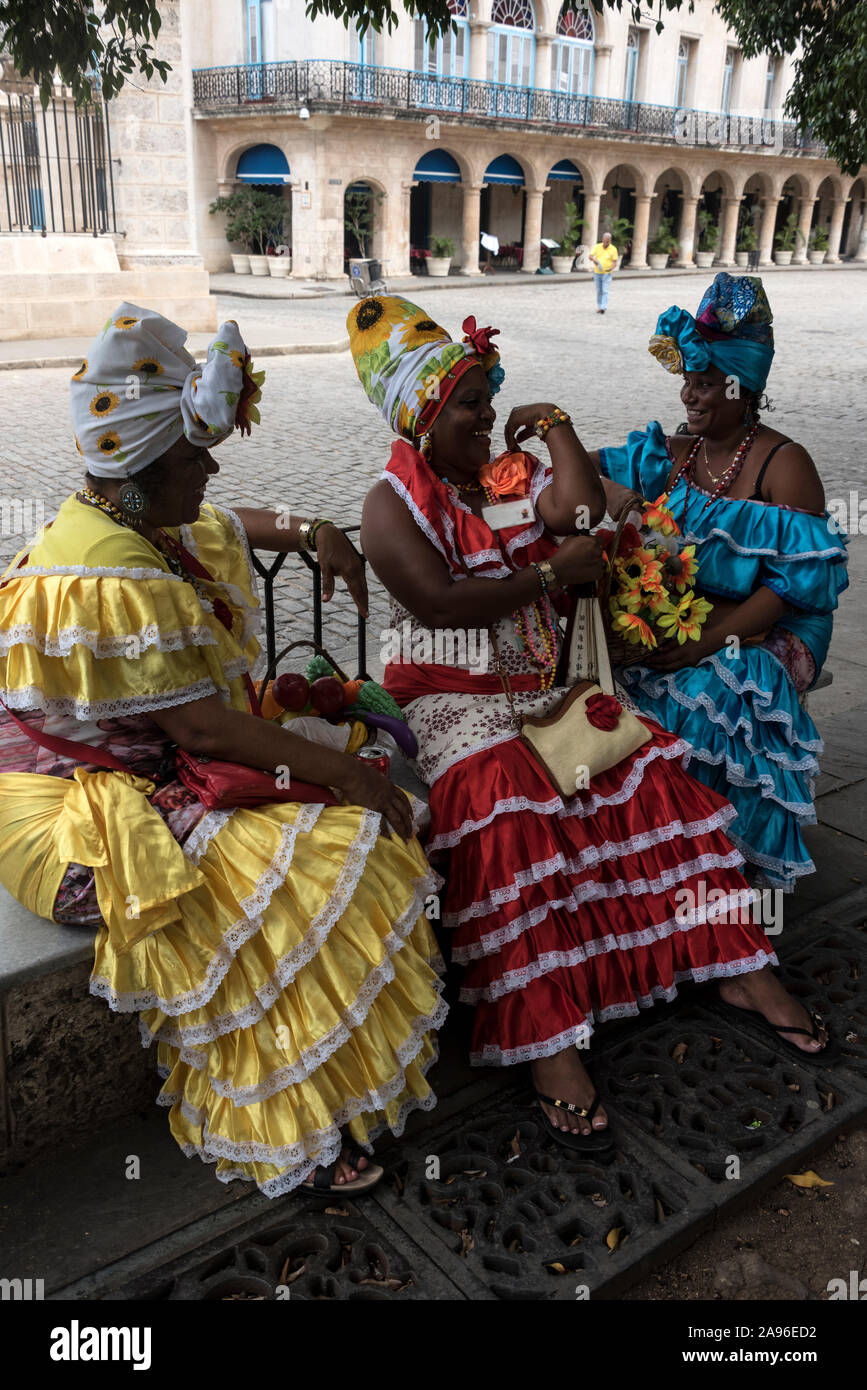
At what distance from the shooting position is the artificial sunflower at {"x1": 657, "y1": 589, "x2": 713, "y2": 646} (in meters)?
3.38

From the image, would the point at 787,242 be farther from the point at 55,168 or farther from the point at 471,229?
the point at 55,168

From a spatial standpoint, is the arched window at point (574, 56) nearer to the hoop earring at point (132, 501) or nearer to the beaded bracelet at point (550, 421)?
the beaded bracelet at point (550, 421)

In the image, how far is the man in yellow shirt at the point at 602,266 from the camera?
2197cm

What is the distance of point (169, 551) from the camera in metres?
2.61

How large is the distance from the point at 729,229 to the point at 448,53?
1628 centimetres

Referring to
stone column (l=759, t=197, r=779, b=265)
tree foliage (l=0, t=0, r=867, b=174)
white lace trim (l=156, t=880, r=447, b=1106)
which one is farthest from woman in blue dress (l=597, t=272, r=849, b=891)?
stone column (l=759, t=197, r=779, b=265)

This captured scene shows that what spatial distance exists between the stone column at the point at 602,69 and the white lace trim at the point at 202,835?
134 ft

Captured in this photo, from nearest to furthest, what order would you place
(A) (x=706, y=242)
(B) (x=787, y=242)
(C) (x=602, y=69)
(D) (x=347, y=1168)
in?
(D) (x=347, y=1168)
(C) (x=602, y=69)
(A) (x=706, y=242)
(B) (x=787, y=242)

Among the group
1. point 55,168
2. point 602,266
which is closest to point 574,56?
point 602,266

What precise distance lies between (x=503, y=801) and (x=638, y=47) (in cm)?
4237

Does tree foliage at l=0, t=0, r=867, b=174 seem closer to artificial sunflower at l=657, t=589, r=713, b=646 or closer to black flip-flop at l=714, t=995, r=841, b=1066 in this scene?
artificial sunflower at l=657, t=589, r=713, b=646

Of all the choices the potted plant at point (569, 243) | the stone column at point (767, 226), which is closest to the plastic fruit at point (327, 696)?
the potted plant at point (569, 243)

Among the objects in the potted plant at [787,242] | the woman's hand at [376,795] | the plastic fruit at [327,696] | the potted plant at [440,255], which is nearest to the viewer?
the woman's hand at [376,795]

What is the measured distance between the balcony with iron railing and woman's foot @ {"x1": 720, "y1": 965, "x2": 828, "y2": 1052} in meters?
27.4
